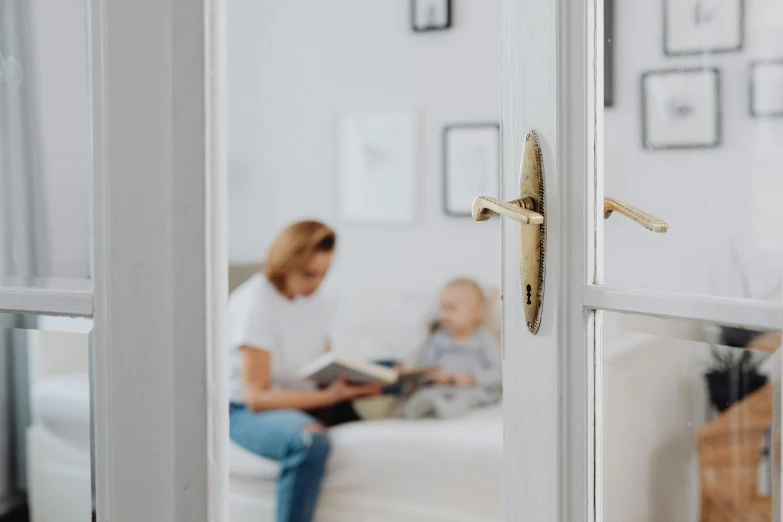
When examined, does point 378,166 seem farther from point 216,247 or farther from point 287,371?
point 216,247

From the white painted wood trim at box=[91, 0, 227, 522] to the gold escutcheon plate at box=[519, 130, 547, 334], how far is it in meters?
0.30

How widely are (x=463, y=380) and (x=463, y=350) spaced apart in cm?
14

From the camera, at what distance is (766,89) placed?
0.58m

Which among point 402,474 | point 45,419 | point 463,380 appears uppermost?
point 45,419

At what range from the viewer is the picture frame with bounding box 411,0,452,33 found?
10.00ft

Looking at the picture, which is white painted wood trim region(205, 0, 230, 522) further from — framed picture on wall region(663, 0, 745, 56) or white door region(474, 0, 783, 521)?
framed picture on wall region(663, 0, 745, 56)

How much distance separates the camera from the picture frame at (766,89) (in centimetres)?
57

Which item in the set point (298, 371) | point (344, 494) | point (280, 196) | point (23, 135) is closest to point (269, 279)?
point (298, 371)

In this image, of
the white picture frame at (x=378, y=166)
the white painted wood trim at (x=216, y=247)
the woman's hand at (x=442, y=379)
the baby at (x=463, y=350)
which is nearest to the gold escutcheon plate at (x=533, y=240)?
the white painted wood trim at (x=216, y=247)

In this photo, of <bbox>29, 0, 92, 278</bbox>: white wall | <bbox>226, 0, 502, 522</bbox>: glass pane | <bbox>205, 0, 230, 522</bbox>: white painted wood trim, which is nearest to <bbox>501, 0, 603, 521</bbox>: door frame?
<bbox>205, 0, 230, 522</bbox>: white painted wood trim

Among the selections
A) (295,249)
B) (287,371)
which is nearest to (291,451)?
(287,371)

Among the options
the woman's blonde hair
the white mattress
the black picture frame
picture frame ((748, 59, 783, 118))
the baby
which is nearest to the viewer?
picture frame ((748, 59, 783, 118))

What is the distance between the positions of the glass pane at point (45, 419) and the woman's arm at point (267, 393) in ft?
4.68

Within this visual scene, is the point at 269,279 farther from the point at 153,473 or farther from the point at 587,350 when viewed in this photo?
the point at 587,350
